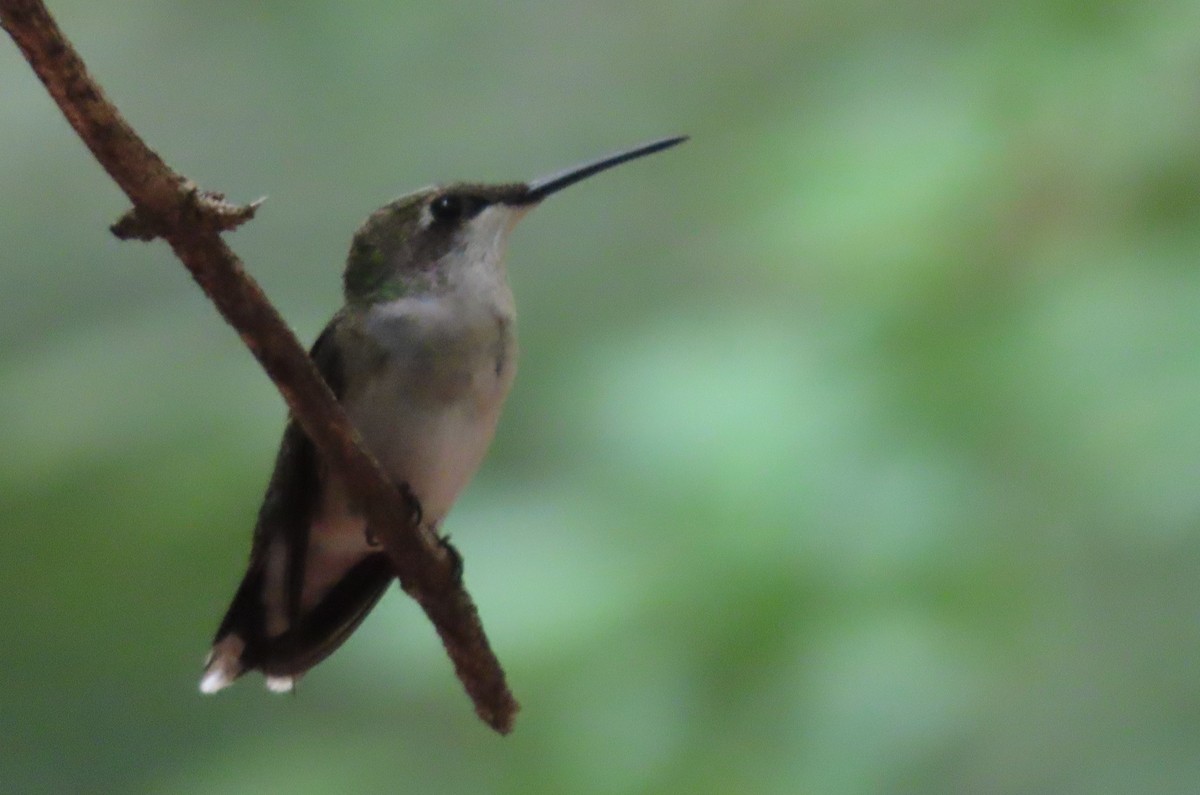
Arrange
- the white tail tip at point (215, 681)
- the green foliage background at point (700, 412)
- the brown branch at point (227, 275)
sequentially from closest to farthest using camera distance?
1. the brown branch at point (227, 275)
2. the white tail tip at point (215, 681)
3. the green foliage background at point (700, 412)

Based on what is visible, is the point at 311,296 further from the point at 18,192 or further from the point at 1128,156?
the point at 1128,156

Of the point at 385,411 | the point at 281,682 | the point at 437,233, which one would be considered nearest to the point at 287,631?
Result: the point at 281,682

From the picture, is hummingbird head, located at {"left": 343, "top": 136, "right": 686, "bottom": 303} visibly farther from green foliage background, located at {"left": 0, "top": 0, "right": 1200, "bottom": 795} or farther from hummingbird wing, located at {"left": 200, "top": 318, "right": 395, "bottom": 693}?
green foliage background, located at {"left": 0, "top": 0, "right": 1200, "bottom": 795}

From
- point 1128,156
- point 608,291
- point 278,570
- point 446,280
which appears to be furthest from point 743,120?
point 278,570

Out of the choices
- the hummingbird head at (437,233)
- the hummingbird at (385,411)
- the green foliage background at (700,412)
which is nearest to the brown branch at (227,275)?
the hummingbird at (385,411)

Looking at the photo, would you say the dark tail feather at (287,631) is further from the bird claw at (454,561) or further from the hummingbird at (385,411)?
the bird claw at (454,561)

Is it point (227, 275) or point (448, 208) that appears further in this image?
point (448, 208)

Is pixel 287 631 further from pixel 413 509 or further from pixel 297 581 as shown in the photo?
pixel 413 509
